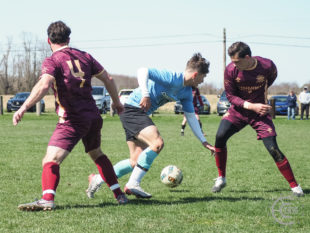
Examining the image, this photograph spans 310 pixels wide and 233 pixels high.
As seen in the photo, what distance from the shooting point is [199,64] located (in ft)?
19.6

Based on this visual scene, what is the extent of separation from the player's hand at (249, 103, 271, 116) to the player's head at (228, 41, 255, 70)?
1.72ft

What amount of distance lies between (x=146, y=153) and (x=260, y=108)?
62.6 inches

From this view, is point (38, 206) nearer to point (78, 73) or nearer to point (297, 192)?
point (78, 73)

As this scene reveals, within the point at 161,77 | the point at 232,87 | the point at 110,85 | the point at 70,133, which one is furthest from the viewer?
the point at 232,87

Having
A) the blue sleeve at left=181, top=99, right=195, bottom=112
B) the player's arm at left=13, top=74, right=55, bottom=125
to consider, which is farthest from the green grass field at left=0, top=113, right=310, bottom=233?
the blue sleeve at left=181, top=99, right=195, bottom=112

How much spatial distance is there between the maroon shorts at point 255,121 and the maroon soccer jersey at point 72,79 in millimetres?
2241

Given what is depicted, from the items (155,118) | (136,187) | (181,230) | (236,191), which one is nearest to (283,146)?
(236,191)

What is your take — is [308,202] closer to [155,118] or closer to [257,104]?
[257,104]

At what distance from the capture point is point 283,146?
45.1ft

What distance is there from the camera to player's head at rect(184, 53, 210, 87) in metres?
5.98

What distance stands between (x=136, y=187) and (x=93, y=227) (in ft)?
4.70

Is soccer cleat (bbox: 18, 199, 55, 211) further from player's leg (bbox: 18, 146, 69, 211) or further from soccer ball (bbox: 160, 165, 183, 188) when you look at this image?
soccer ball (bbox: 160, 165, 183, 188)

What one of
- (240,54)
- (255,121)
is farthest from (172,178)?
(240,54)

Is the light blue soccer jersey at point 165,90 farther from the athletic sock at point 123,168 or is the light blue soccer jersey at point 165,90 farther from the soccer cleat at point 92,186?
the soccer cleat at point 92,186
